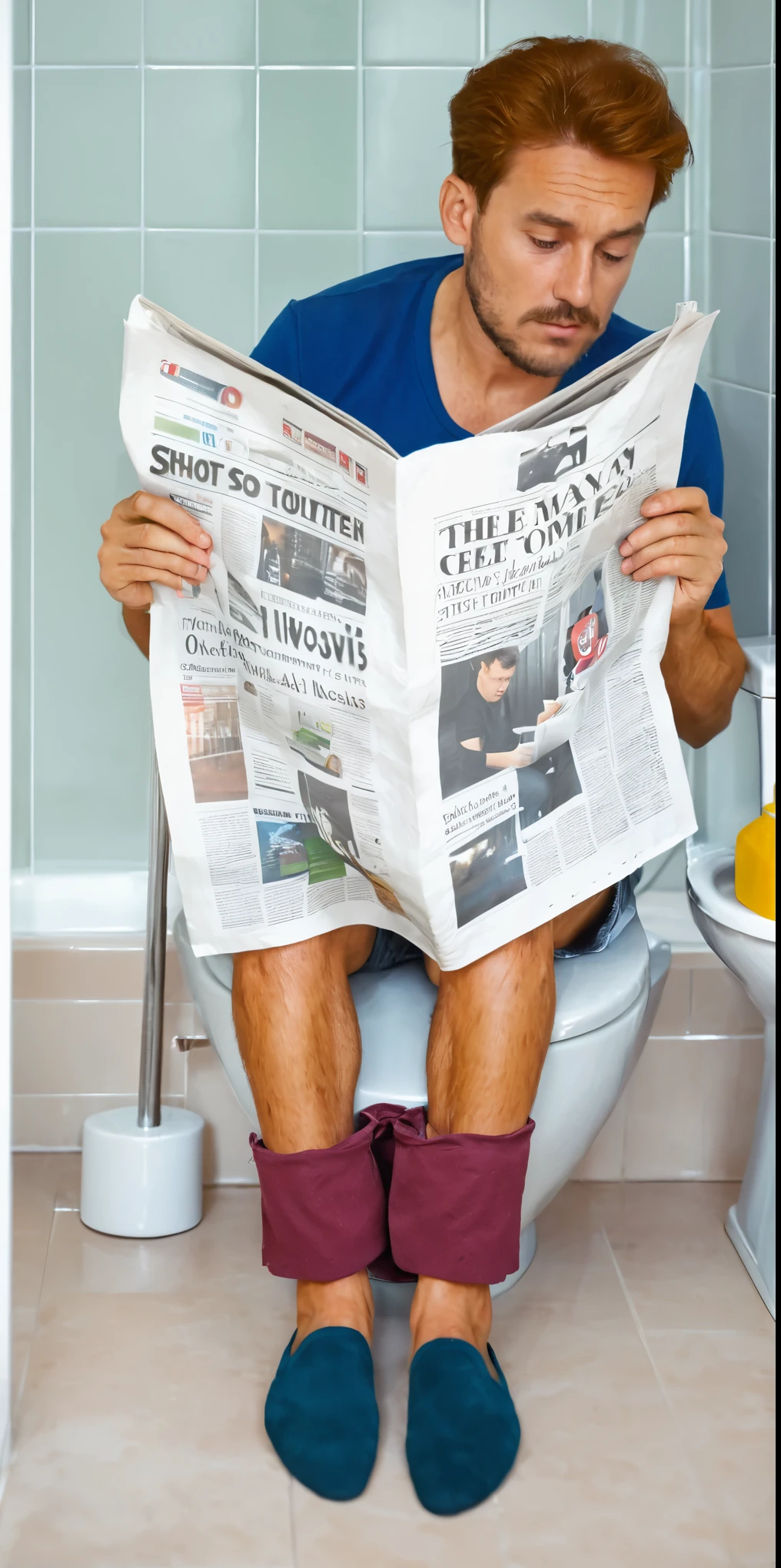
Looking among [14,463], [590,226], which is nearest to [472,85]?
[590,226]

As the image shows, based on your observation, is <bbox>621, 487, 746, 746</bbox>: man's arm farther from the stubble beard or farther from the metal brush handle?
the metal brush handle

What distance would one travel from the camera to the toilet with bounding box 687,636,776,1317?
43.6 inches

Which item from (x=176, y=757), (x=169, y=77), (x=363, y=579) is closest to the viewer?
(x=363, y=579)

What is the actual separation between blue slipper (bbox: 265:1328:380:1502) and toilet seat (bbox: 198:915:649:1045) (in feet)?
0.86

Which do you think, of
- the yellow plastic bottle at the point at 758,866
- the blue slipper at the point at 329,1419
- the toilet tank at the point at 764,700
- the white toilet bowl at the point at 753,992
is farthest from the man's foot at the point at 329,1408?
the toilet tank at the point at 764,700

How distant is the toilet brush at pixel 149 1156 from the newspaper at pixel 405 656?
261 millimetres

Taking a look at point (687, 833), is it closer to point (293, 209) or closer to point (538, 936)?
point (538, 936)

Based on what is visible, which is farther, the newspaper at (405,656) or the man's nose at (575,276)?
the man's nose at (575,276)

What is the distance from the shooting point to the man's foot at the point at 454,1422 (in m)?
0.94

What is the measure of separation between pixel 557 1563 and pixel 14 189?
51.2 inches

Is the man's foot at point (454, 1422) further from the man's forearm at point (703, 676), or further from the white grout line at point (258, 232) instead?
the white grout line at point (258, 232)

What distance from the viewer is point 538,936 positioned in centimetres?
103

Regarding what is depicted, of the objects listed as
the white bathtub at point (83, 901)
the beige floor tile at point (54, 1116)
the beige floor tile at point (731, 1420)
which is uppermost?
the white bathtub at point (83, 901)

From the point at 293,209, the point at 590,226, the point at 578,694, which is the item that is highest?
the point at 293,209
